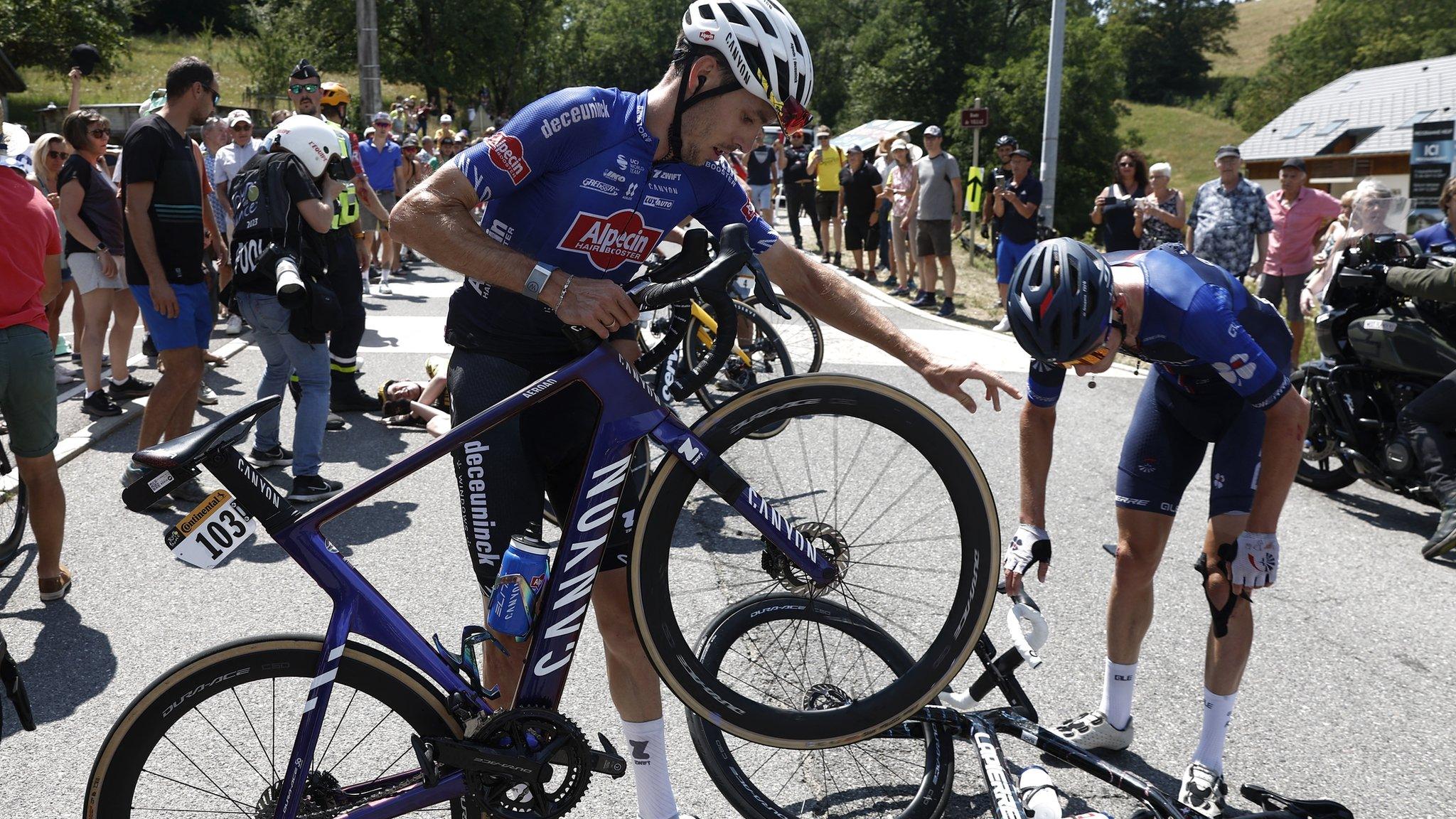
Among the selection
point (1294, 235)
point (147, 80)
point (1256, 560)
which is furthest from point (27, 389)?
point (147, 80)

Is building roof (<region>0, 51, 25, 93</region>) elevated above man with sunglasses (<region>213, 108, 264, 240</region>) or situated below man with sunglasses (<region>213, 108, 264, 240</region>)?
above

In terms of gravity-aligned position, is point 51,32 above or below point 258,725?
above

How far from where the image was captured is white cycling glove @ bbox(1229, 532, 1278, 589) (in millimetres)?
3121

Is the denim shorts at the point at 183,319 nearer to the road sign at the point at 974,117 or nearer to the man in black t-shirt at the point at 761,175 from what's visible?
the man in black t-shirt at the point at 761,175

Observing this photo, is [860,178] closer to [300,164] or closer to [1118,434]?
[1118,434]

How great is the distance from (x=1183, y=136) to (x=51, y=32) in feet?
263

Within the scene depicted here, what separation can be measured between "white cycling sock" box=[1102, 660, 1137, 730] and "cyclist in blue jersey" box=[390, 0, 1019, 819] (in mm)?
1568

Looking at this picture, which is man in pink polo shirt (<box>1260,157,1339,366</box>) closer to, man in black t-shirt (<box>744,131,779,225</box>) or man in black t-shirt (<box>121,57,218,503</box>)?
man in black t-shirt (<box>744,131,779,225</box>)

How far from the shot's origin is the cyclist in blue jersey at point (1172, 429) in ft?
9.85

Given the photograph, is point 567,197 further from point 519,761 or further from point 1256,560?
point 1256,560

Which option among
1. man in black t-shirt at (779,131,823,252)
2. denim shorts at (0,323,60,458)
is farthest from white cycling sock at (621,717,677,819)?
man in black t-shirt at (779,131,823,252)

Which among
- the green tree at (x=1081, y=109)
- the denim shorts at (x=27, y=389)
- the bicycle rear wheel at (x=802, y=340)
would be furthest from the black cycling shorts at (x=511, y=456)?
the green tree at (x=1081, y=109)

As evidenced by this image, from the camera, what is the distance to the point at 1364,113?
53.0 metres

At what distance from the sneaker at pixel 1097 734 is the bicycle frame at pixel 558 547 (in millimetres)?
1604
